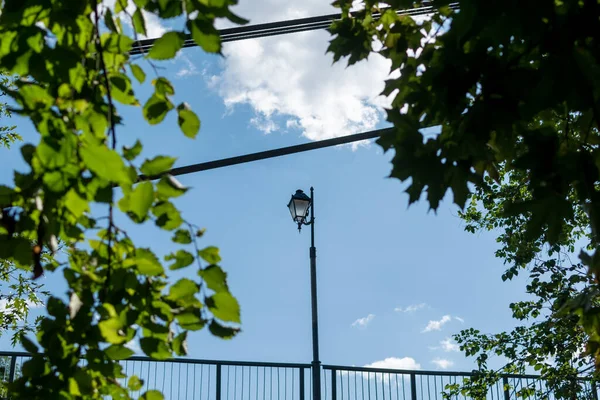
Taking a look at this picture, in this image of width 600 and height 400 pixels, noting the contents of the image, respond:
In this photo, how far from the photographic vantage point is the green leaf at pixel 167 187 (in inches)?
67.3

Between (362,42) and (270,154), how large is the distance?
212 centimetres

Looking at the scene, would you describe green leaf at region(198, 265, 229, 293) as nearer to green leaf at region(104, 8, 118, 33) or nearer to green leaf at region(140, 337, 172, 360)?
green leaf at region(140, 337, 172, 360)

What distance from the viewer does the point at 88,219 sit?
1738mm

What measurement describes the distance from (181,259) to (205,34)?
0.68 meters

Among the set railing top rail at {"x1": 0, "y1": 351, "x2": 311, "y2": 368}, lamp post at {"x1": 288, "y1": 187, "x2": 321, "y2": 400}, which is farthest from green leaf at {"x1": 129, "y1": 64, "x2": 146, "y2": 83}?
lamp post at {"x1": 288, "y1": 187, "x2": 321, "y2": 400}

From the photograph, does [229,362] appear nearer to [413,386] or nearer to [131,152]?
[413,386]

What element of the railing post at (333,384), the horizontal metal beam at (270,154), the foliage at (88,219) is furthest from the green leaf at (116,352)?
the railing post at (333,384)

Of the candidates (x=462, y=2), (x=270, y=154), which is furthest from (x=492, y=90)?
(x=270, y=154)

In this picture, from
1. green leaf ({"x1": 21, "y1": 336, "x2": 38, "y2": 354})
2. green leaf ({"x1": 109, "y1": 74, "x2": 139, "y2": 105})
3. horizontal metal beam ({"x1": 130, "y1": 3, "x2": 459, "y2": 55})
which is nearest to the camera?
green leaf ({"x1": 21, "y1": 336, "x2": 38, "y2": 354})

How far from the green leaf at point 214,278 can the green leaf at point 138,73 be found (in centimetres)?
68

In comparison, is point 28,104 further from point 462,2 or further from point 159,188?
point 462,2

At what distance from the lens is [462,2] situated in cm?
178

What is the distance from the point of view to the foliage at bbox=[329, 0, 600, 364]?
6.02 ft

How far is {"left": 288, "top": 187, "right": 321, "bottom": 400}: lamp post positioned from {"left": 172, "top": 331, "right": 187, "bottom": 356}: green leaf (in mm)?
9593
